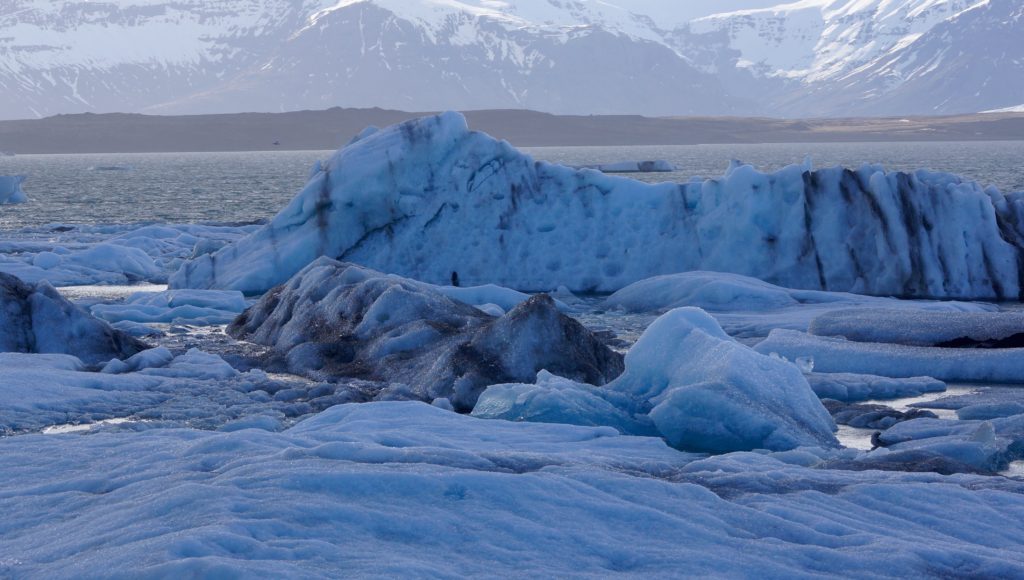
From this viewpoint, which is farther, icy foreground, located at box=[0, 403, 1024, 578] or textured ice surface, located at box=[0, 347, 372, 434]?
textured ice surface, located at box=[0, 347, 372, 434]

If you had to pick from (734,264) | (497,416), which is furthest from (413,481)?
(734,264)

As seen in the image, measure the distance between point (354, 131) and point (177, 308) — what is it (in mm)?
135365

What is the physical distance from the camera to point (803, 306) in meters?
15.6

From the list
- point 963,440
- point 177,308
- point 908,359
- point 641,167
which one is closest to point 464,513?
point 963,440

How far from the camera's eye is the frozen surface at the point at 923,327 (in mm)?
12102

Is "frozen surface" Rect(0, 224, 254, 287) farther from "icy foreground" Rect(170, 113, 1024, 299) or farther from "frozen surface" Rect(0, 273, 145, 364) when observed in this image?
"frozen surface" Rect(0, 273, 145, 364)

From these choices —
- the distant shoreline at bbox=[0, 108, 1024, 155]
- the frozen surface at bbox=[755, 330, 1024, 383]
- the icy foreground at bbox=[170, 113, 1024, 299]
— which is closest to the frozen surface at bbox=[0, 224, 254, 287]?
the icy foreground at bbox=[170, 113, 1024, 299]

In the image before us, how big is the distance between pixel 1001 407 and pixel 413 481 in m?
5.68

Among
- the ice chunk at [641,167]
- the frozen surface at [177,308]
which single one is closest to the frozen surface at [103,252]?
the frozen surface at [177,308]

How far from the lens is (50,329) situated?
1157 cm

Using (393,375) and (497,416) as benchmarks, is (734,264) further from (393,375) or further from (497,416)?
(497,416)

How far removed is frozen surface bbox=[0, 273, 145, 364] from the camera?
37.6 feet

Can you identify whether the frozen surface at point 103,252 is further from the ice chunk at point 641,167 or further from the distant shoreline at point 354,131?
the distant shoreline at point 354,131

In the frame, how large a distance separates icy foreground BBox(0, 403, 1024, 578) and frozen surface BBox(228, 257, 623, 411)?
3053 millimetres
